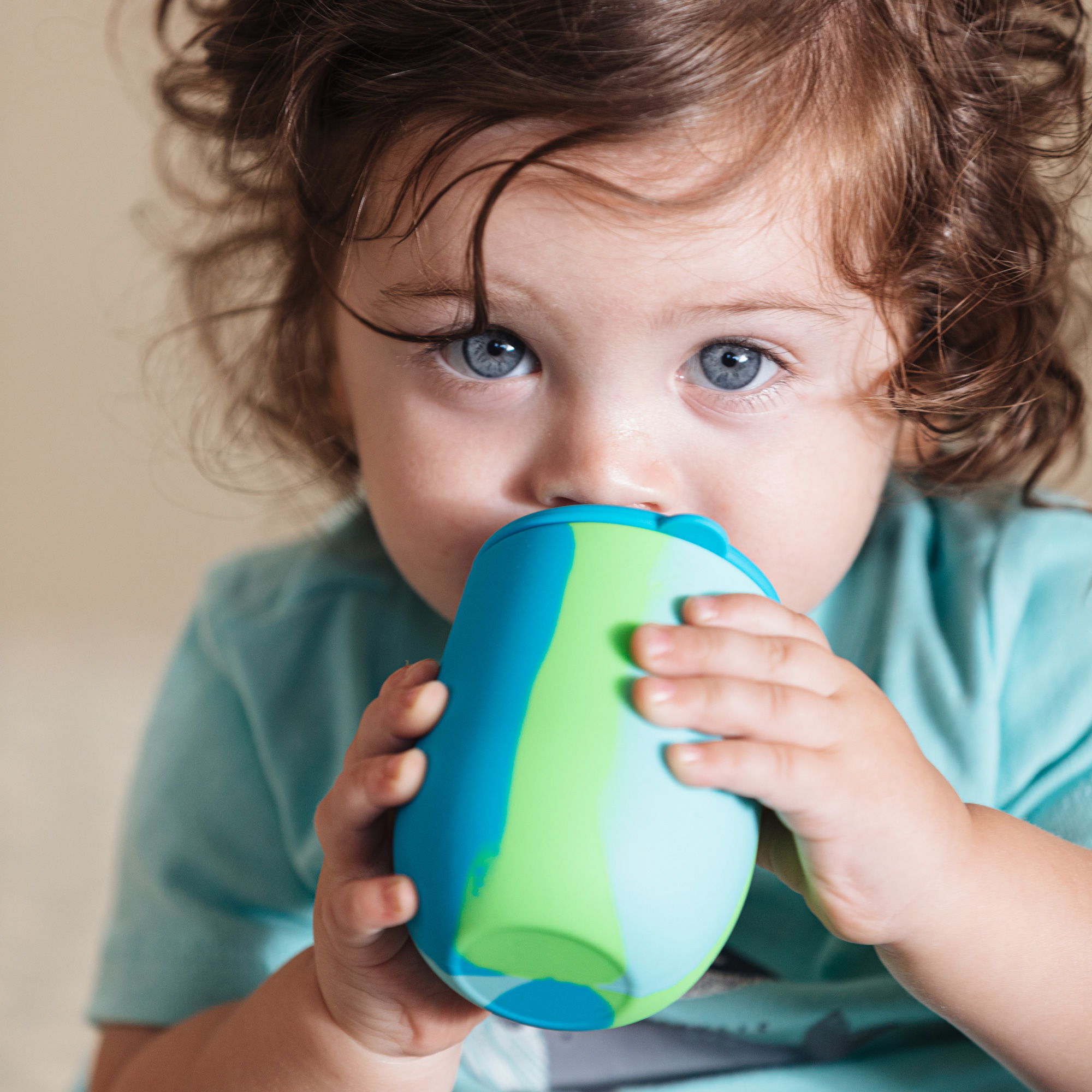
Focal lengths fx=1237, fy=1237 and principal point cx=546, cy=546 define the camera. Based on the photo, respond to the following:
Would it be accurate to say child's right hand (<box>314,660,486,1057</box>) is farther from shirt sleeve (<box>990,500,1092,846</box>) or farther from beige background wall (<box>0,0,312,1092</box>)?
beige background wall (<box>0,0,312,1092</box>)

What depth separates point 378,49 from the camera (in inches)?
22.9

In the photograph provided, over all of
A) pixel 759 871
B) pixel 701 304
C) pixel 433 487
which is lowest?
pixel 759 871

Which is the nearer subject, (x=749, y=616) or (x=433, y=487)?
(x=749, y=616)

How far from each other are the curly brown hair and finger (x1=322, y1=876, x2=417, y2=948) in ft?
0.84

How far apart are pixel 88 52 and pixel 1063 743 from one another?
1403mm

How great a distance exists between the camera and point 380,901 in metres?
0.44

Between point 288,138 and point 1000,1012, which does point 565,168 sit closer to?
point 288,138

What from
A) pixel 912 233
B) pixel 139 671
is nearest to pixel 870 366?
pixel 912 233

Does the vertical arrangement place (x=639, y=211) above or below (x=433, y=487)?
above

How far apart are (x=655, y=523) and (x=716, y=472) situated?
0.35 ft

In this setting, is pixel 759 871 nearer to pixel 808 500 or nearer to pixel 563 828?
pixel 808 500

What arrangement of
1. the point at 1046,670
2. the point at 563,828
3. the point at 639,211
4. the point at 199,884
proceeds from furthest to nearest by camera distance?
the point at 199,884
the point at 1046,670
the point at 639,211
the point at 563,828

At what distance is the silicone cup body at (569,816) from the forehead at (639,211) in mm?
138

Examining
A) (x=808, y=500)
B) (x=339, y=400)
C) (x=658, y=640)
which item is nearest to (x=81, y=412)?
(x=339, y=400)
